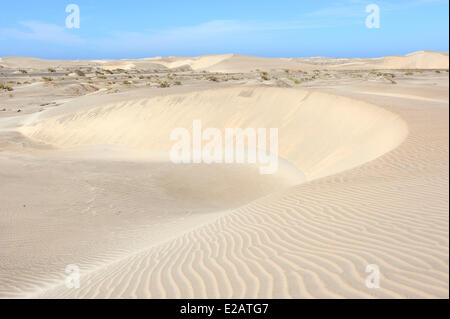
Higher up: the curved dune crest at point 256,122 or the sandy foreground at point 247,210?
the curved dune crest at point 256,122

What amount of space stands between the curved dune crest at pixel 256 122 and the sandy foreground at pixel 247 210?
90 millimetres

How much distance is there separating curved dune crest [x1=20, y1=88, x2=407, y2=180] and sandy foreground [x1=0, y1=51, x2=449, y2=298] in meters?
0.09

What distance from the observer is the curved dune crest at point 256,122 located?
39.5ft

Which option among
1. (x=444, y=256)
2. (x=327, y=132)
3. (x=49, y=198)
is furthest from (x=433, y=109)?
(x=49, y=198)

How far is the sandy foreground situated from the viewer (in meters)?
3.99

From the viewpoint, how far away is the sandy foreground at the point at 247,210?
399cm

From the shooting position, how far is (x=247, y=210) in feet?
23.2

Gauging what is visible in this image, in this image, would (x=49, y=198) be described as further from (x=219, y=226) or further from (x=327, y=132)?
(x=327, y=132)

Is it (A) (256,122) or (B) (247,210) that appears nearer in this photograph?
(B) (247,210)

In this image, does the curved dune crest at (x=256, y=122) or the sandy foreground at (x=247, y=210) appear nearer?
the sandy foreground at (x=247, y=210)

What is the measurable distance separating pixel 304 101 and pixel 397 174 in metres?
11.2

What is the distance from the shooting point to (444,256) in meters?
3.74

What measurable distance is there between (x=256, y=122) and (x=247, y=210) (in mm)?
10925

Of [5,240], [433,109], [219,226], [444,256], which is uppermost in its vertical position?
[433,109]
